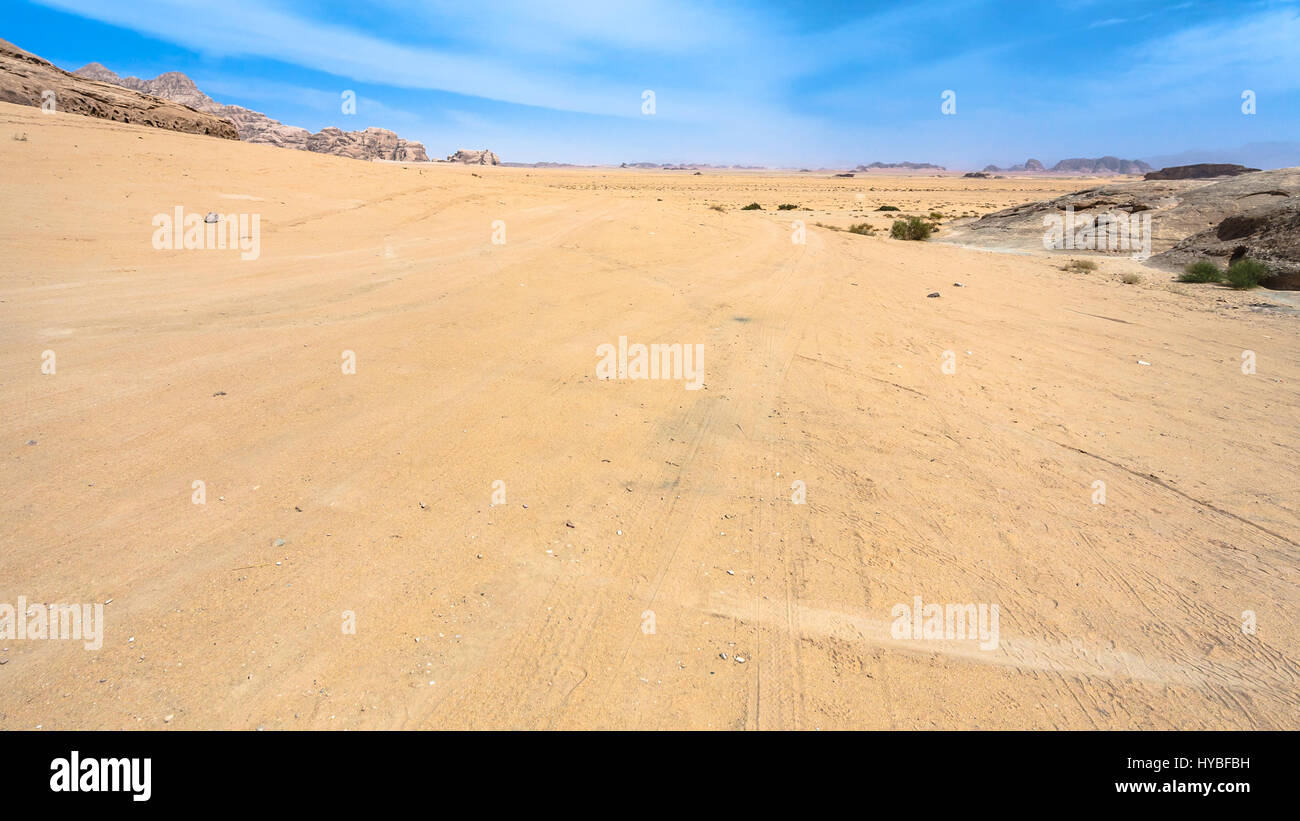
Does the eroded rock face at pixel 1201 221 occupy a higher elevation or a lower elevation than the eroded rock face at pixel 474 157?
lower

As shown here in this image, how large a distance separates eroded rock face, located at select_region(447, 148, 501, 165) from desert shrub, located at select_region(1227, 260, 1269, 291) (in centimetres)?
16634

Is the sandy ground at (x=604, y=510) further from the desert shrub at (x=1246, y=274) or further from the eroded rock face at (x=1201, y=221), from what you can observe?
the eroded rock face at (x=1201, y=221)

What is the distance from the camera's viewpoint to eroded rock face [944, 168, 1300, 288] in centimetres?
1137

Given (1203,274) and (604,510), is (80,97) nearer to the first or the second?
(604,510)

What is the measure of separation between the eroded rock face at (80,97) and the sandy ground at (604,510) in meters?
12.9

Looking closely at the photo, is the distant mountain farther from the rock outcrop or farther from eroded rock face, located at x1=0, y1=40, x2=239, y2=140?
the rock outcrop

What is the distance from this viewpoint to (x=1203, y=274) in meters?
11.1

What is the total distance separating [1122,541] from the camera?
350cm

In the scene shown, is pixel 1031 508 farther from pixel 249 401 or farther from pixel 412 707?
pixel 249 401

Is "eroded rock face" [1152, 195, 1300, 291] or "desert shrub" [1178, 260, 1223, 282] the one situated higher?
"eroded rock face" [1152, 195, 1300, 291]

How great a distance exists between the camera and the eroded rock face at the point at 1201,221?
11367 mm

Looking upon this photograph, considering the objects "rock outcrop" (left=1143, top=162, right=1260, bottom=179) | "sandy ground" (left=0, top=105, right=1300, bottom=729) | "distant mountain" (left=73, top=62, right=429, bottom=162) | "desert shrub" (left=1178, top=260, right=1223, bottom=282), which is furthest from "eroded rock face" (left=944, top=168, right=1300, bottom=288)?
"distant mountain" (left=73, top=62, right=429, bottom=162)

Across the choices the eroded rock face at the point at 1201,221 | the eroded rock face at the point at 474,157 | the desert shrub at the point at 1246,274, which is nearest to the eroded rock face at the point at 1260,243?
the eroded rock face at the point at 1201,221
